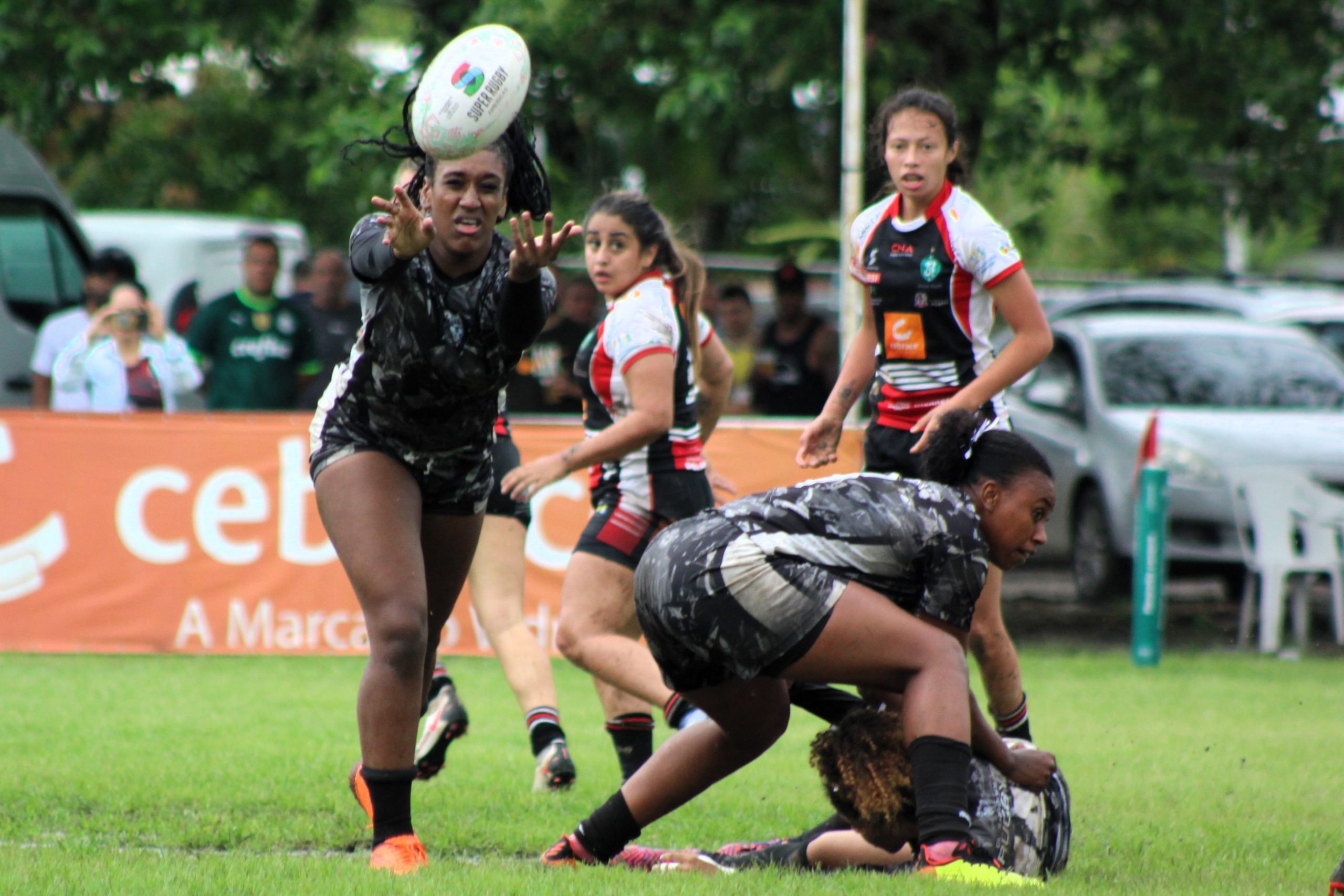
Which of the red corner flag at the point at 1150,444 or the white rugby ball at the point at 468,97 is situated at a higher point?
the white rugby ball at the point at 468,97

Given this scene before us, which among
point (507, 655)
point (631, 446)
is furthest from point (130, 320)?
point (631, 446)

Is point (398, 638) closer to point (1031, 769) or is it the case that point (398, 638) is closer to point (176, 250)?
point (1031, 769)

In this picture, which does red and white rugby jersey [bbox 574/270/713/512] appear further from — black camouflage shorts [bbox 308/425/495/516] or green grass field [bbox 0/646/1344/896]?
green grass field [bbox 0/646/1344/896]

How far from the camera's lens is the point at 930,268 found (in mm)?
5410

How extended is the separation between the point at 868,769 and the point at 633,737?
1.81 m

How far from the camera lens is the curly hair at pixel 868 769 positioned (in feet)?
13.7

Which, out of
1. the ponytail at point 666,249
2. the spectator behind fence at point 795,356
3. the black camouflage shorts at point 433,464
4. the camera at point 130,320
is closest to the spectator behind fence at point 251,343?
the camera at point 130,320

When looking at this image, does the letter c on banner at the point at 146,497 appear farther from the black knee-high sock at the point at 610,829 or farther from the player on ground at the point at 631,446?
the black knee-high sock at the point at 610,829

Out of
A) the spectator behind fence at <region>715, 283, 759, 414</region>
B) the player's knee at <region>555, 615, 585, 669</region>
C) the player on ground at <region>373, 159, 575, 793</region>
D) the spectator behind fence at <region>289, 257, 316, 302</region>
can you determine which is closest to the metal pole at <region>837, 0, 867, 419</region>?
the spectator behind fence at <region>715, 283, 759, 414</region>

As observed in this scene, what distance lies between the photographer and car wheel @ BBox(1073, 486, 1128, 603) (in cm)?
1191

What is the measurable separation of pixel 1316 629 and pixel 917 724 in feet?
28.3

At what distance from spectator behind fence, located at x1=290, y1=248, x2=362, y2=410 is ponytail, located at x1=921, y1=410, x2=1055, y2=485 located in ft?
26.4

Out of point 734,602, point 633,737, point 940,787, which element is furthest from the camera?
point 633,737

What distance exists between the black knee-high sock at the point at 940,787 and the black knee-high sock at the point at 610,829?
83cm
